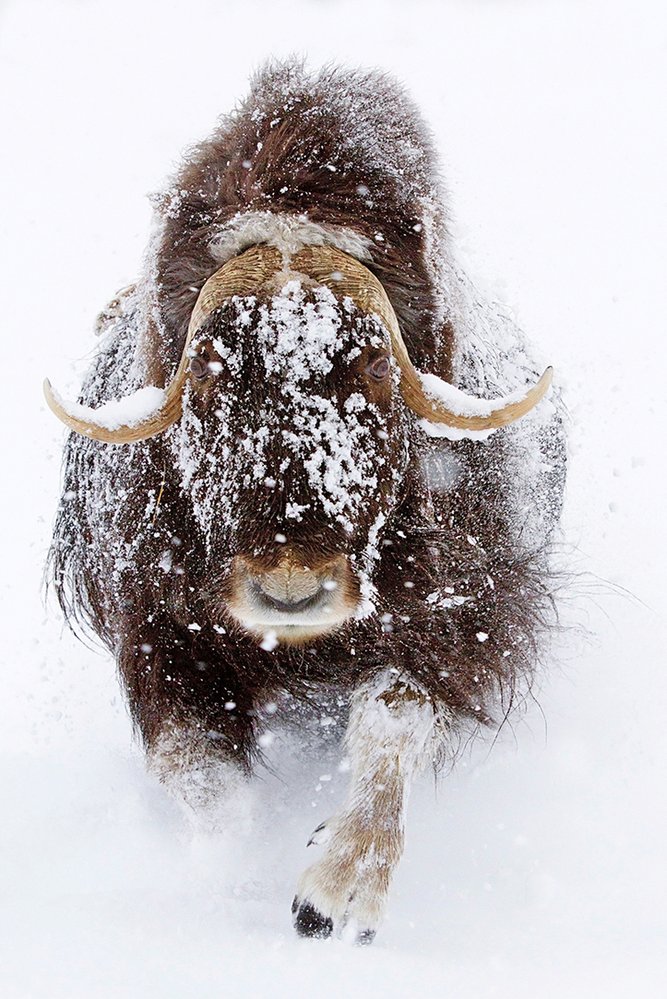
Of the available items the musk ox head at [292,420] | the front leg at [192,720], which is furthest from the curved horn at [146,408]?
the front leg at [192,720]

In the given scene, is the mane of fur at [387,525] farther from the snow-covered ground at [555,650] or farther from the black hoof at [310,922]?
the black hoof at [310,922]

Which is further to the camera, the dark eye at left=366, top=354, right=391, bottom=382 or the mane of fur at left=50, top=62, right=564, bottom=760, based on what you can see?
the mane of fur at left=50, top=62, right=564, bottom=760

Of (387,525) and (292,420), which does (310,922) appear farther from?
(292,420)

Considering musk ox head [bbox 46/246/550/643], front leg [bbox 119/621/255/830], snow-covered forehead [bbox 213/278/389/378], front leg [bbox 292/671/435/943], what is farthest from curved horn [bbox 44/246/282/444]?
front leg [bbox 292/671/435/943]

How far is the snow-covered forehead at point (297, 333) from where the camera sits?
6.75 feet

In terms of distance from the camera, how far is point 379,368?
215 cm

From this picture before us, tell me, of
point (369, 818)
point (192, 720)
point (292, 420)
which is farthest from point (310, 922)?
point (292, 420)

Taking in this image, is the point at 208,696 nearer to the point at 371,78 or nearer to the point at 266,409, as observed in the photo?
the point at 266,409

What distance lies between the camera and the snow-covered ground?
2.12 m

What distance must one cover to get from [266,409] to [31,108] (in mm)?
7881

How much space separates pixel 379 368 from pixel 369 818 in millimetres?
1062

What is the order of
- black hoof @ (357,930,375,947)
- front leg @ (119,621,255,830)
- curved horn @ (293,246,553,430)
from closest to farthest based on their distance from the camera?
1. curved horn @ (293,246,553,430)
2. black hoof @ (357,930,375,947)
3. front leg @ (119,621,255,830)

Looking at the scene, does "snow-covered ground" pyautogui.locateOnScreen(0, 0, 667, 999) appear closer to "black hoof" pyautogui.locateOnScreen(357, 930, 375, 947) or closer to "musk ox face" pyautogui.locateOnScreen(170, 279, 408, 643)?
"black hoof" pyautogui.locateOnScreen(357, 930, 375, 947)

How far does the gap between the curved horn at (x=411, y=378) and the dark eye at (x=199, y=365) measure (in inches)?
10.6
